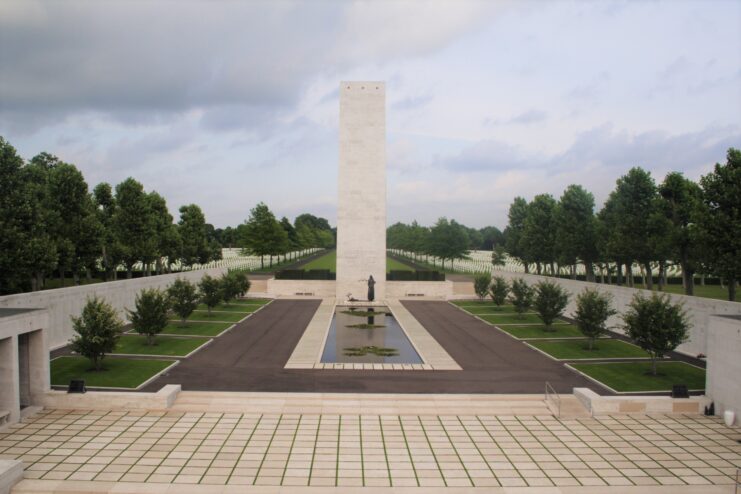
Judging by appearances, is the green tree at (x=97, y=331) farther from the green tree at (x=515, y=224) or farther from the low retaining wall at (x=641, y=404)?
the green tree at (x=515, y=224)

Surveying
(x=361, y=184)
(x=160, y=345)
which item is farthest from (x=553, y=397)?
(x=361, y=184)

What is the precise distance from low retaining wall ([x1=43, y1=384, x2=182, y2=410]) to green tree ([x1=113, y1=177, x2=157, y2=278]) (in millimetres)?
30306

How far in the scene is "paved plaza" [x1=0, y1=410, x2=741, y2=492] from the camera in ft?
48.1

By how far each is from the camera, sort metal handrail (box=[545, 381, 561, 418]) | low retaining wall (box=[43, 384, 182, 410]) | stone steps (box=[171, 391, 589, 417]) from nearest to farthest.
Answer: low retaining wall (box=[43, 384, 182, 410]), metal handrail (box=[545, 381, 561, 418]), stone steps (box=[171, 391, 589, 417])

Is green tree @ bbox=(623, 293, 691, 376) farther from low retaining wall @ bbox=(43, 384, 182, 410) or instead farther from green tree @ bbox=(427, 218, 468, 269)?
green tree @ bbox=(427, 218, 468, 269)

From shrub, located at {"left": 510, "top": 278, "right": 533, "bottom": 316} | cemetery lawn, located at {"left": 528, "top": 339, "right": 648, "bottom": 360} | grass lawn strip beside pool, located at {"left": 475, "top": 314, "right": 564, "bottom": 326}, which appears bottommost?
cemetery lawn, located at {"left": 528, "top": 339, "right": 648, "bottom": 360}

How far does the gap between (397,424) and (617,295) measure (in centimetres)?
2503

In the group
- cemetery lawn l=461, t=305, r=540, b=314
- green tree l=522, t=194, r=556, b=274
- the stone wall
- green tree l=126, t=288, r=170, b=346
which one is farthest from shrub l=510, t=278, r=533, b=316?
green tree l=126, t=288, r=170, b=346

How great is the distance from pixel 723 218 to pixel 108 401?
35.5m

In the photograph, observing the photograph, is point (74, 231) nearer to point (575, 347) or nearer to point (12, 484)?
point (12, 484)

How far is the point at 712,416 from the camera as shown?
66.4 feet

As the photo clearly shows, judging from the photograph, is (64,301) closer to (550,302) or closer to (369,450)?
(369,450)

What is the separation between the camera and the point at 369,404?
20.8m

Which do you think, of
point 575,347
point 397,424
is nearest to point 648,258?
point 575,347
